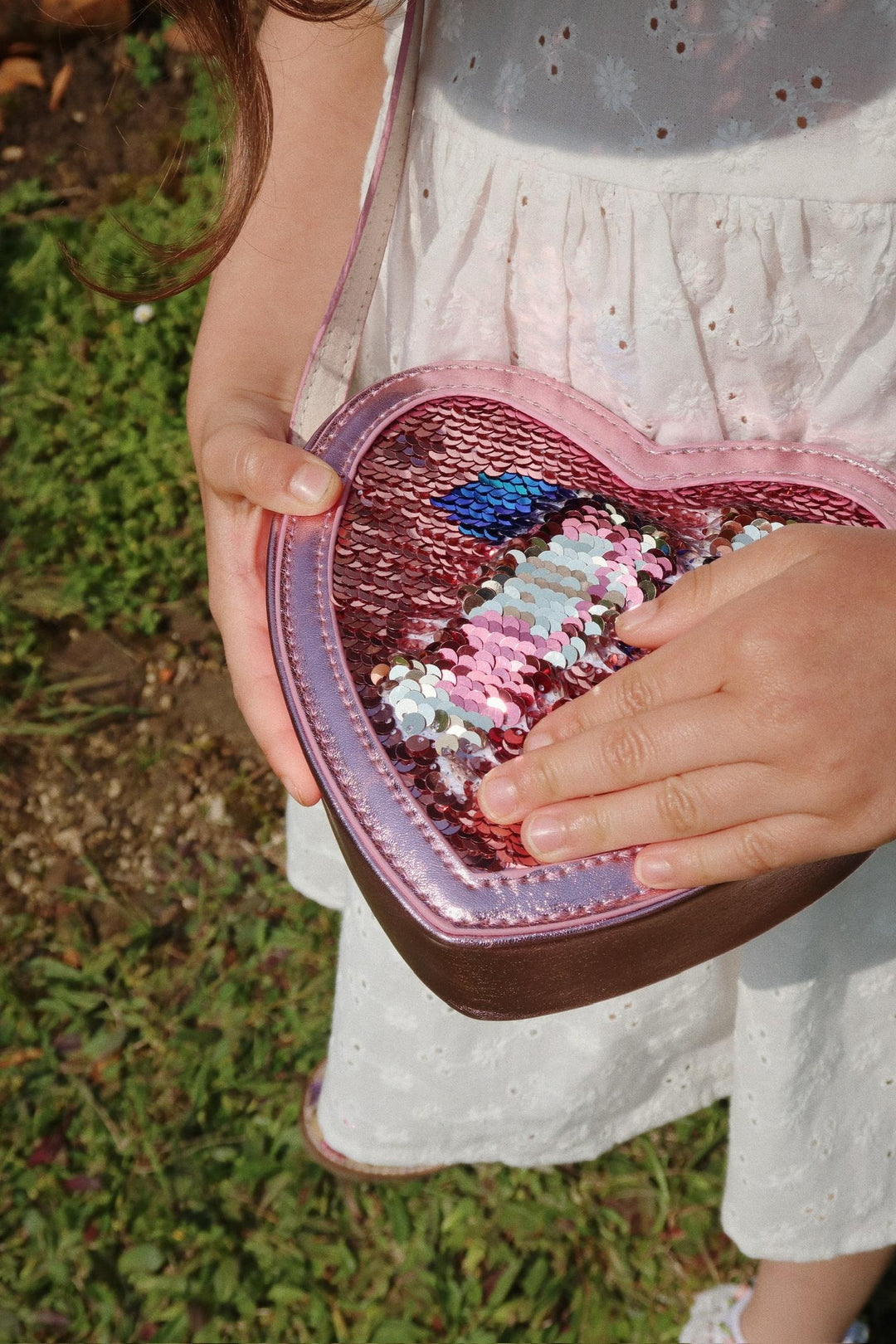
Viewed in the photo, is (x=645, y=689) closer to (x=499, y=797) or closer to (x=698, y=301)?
(x=499, y=797)

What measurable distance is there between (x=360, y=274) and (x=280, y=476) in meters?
0.32

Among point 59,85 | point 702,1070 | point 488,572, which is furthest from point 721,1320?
point 59,85

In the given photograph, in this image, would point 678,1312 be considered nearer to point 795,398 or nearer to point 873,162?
point 795,398

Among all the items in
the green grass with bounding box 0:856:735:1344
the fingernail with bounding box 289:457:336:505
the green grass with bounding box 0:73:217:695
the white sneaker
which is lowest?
the green grass with bounding box 0:856:735:1344

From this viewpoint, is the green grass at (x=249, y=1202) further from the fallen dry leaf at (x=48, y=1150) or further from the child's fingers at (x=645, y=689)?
the child's fingers at (x=645, y=689)

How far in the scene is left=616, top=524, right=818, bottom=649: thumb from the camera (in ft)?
3.20

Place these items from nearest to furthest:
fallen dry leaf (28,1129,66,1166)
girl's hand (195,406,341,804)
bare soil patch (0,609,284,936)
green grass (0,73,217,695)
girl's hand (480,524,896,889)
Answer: girl's hand (480,524,896,889) → girl's hand (195,406,341,804) → fallen dry leaf (28,1129,66,1166) → bare soil patch (0,609,284,936) → green grass (0,73,217,695)

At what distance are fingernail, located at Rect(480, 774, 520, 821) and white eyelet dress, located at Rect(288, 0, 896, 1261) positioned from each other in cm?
30

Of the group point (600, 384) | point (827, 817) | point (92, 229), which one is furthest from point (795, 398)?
point (92, 229)

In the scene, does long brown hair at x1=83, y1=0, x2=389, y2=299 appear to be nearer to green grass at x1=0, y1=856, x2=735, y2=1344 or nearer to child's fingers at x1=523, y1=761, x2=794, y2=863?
child's fingers at x1=523, y1=761, x2=794, y2=863

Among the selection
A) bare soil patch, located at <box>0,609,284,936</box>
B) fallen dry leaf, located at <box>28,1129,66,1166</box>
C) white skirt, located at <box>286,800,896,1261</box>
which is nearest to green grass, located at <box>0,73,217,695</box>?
bare soil patch, located at <box>0,609,284,936</box>

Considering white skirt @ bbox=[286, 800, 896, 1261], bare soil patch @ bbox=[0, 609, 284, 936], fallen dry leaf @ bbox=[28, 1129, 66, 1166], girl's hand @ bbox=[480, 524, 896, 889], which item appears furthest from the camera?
bare soil patch @ bbox=[0, 609, 284, 936]

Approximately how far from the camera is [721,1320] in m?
1.86

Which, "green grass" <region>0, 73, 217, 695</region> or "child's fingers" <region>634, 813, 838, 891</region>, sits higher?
"child's fingers" <region>634, 813, 838, 891</region>
